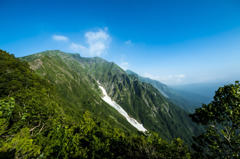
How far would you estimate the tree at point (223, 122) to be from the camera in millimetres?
10664

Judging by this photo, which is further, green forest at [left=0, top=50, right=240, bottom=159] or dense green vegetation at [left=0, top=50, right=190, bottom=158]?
dense green vegetation at [left=0, top=50, right=190, bottom=158]

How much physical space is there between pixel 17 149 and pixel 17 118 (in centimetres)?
1234

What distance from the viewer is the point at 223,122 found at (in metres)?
11.8

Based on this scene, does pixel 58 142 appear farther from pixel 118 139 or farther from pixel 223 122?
pixel 223 122

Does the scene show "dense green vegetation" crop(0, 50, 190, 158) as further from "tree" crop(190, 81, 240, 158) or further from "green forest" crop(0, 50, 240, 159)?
"tree" crop(190, 81, 240, 158)

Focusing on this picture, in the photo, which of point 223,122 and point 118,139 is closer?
point 223,122

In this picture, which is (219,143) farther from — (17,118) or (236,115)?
(17,118)

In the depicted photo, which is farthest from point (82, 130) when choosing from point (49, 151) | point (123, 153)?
point (123, 153)

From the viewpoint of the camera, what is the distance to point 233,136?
1074cm

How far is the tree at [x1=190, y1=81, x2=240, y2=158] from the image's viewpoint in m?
10.7

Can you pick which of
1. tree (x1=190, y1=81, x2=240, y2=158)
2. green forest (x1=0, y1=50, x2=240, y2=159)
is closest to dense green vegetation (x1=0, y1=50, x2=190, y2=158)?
green forest (x1=0, y1=50, x2=240, y2=159)

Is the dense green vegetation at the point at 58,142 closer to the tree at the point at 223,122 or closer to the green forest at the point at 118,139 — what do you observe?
the green forest at the point at 118,139

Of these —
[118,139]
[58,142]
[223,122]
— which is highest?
[223,122]

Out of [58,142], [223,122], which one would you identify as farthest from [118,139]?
[223,122]
